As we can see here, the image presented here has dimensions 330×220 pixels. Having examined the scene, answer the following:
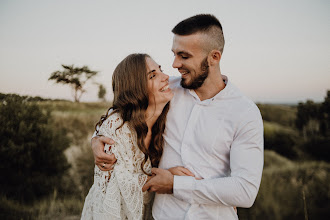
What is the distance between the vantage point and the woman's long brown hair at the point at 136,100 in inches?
88.0

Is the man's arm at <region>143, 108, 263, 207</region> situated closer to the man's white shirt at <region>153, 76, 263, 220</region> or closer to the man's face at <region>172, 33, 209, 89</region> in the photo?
the man's white shirt at <region>153, 76, 263, 220</region>

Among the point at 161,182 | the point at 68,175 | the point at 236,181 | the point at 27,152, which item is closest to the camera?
the point at 236,181

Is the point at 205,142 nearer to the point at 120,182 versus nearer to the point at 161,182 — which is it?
the point at 161,182

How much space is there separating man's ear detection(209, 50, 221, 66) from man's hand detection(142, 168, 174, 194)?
1.21m

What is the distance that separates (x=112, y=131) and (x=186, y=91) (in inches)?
33.3

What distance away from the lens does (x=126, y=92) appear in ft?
7.59

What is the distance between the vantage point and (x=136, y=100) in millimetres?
2270

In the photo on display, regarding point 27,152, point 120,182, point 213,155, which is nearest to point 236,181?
point 213,155

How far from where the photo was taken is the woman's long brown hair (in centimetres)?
224

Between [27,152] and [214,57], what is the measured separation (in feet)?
12.0

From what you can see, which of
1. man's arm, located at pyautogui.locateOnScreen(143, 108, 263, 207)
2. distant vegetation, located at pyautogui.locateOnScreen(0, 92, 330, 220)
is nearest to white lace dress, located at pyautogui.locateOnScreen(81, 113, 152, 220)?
man's arm, located at pyautogui.locateOnScreen(143, 108, 263, 207)

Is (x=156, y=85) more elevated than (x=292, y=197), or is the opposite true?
(x=156, y=85)

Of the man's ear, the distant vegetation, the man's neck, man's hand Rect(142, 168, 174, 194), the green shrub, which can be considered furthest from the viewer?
the green shrub

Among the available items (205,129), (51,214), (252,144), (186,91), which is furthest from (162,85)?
(51,214)
